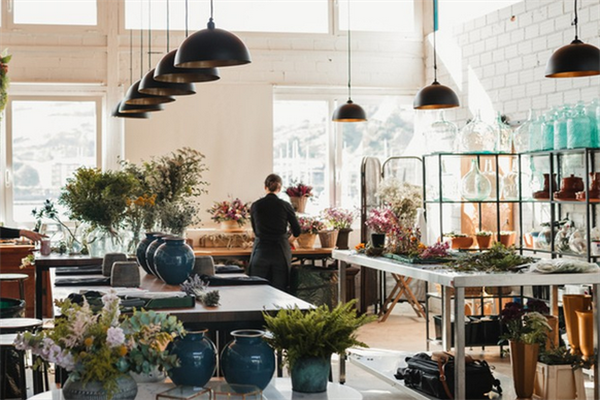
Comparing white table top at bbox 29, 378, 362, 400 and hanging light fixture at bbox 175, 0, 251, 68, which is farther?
hanging light fixture at bbox 175, 0, 251, 68

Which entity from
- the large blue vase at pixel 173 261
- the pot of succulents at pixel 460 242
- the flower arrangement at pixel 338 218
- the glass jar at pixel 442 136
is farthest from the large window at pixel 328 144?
the large blue vase at pixel 173 261

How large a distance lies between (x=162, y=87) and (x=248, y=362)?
2913 millimetres

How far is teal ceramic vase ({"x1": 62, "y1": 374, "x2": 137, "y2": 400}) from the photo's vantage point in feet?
8.18

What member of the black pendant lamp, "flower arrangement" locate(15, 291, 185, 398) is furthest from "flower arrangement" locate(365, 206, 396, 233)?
"flower arrangement" locate(15, 291, 185, 398)

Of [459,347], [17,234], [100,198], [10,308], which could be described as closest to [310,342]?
[459,347]

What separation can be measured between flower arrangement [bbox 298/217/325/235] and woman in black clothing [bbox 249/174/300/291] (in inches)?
39.6

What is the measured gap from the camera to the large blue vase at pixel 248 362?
279 cm

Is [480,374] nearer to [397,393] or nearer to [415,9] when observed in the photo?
[397,393]

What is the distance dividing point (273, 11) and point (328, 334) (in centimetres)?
793

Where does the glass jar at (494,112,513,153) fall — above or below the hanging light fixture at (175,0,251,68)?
below

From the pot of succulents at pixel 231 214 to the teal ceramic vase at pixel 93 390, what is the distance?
7.05 metres

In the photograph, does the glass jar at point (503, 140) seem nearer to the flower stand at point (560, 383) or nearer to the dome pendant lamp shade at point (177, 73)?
the flower stand at point (560, 383)

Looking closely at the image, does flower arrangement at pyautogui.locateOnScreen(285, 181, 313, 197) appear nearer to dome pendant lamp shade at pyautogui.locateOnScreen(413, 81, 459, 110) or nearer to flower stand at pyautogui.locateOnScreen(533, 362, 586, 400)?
dome pendant lamp shade at pyautogui.locateOnScreen(413, 81, 459, 110)

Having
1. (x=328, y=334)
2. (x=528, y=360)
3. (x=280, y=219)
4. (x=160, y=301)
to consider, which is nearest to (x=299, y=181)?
(x=280, y=219)
